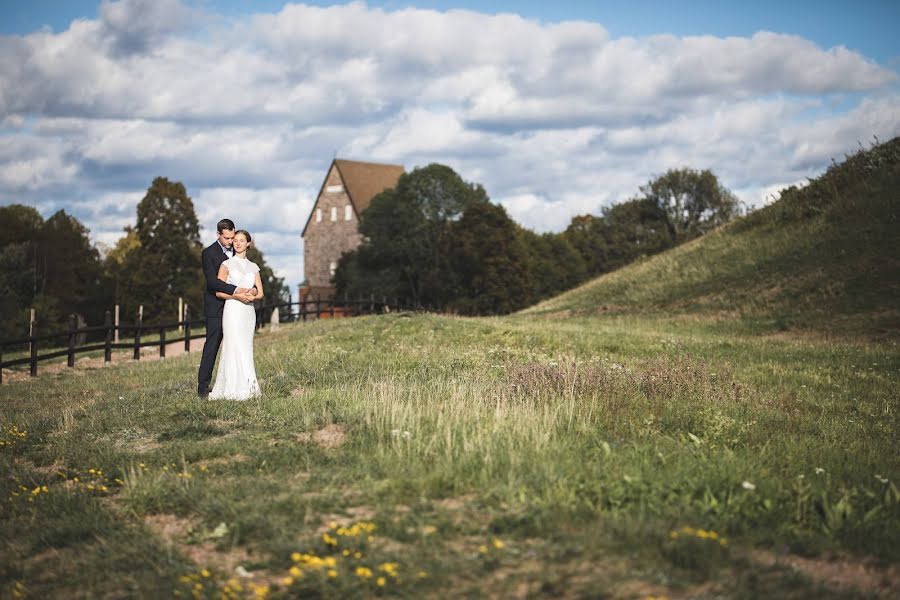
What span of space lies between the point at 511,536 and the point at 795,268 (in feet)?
104

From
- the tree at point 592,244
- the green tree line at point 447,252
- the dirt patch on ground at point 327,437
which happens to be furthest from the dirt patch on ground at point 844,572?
the tree at point 592,244

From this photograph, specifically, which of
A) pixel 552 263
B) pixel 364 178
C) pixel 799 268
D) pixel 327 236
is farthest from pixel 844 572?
pixel 327 236

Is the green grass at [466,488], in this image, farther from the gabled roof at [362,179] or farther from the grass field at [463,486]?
the gabled roof at [362,179]

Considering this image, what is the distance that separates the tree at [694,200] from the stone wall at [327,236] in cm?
3527

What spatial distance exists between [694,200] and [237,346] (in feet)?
294

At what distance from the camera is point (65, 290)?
64.0 metres

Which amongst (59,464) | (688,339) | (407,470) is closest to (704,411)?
(407,470)

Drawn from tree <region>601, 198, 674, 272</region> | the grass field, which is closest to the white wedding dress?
the grass field

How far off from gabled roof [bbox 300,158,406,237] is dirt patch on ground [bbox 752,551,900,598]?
86725 mm

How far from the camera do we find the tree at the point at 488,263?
6900 cm

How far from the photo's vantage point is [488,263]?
2729 inches

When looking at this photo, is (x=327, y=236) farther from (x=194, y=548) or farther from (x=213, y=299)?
(x=194, y=548)

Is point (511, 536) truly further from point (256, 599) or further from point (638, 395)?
point (638, 395)

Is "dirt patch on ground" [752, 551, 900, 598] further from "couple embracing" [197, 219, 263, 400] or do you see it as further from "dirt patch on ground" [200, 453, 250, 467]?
"couple embracing" [197, 219, 263, 400]
